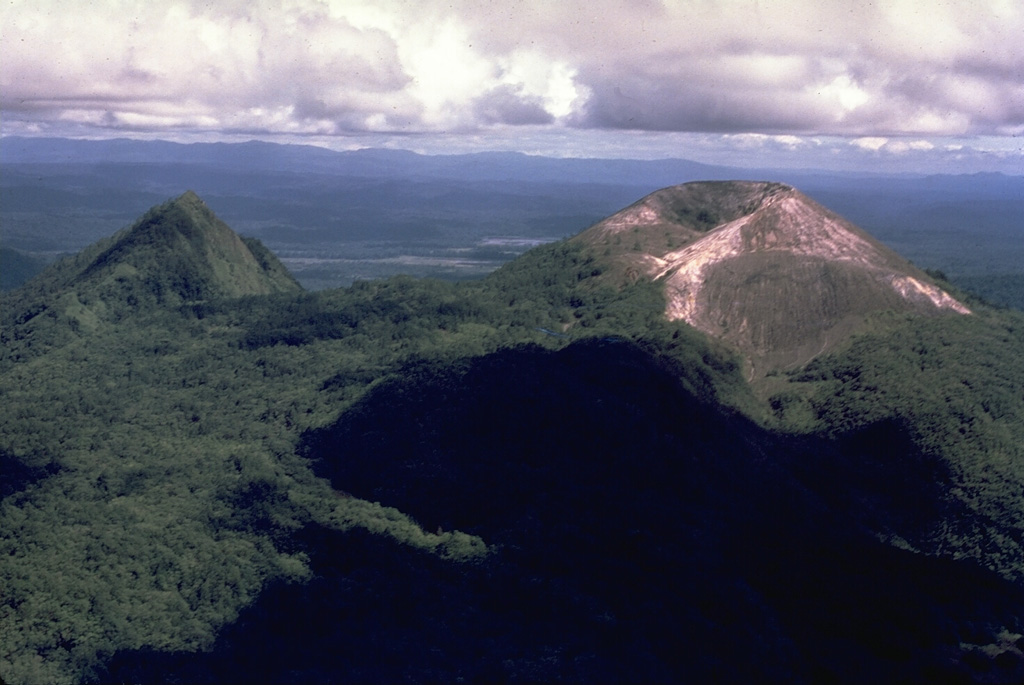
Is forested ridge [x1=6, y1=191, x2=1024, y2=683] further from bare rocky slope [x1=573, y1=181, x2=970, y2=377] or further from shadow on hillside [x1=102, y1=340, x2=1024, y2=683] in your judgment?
bare rocky slope [x1=573, y1=181, x2=970, y2=377]

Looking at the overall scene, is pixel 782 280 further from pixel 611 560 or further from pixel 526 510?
pixel 611 560

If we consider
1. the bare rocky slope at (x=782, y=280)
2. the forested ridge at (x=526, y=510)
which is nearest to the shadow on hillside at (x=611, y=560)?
the forested ridge at (x=526, y=510)

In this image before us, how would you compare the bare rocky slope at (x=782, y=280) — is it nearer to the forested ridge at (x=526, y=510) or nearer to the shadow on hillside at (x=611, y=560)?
the forested ridge at (x=526, y=510)

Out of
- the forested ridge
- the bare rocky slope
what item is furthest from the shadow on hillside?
the bare rocky slope

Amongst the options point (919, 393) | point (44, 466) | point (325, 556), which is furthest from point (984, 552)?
point (44, 466)

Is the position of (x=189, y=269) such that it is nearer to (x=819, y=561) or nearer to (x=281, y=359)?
(x=281, y=359)

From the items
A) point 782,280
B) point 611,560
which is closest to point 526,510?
point 611,560
